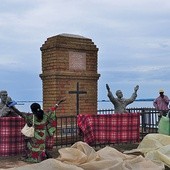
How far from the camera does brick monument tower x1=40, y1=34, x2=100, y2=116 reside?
11.9m

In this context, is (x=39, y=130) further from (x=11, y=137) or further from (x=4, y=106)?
(x=4, y=106)

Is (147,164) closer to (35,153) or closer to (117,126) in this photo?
(35,153)

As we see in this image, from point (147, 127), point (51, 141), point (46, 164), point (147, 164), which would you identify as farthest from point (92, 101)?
point (46, 164)

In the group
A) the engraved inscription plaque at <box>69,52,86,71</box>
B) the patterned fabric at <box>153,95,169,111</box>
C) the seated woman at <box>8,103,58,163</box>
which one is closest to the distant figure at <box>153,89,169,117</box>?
the patterned fabric at <box>153,95,169,111</box>

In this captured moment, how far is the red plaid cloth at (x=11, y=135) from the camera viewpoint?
845cm

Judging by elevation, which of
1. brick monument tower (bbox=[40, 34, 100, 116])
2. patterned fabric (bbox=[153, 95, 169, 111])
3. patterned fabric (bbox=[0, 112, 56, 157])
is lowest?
patterned fabric (bbox=[0, 112, 56, 157])

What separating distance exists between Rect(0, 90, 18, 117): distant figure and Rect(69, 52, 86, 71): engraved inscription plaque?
3.59 m

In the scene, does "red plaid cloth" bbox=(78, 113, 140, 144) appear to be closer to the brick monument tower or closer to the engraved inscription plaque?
the brick monument tower

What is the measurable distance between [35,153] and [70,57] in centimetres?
471

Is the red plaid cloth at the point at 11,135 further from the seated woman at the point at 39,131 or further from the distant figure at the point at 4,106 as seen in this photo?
the seated woman at the point at 39,131

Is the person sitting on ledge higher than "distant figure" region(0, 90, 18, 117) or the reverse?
the reverse

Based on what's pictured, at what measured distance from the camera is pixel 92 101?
12688mm

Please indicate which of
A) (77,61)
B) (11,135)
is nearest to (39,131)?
(11,135)

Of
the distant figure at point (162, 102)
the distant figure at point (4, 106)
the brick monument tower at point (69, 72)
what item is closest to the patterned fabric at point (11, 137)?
the distant figure at point (4, 106)
